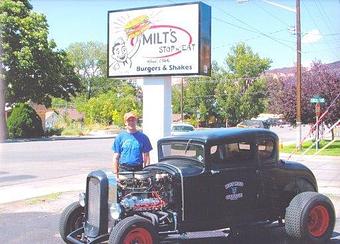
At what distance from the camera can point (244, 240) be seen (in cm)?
778

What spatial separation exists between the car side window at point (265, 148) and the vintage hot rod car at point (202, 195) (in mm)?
14

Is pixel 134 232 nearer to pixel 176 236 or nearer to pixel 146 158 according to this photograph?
pixel 176 236

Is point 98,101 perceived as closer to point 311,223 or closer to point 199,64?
point 199,64

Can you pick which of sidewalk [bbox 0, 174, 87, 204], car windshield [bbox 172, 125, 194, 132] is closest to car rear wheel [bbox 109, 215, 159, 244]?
sidewalk [bbox 0, 174, 87, 204]

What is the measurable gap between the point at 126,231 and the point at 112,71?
806 centimetres

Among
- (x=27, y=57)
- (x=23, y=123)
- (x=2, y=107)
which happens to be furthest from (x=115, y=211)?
(x=23, y=123)

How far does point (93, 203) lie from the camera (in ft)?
22.3

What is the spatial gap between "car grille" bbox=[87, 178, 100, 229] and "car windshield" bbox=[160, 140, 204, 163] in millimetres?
1288

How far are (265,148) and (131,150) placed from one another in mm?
1994

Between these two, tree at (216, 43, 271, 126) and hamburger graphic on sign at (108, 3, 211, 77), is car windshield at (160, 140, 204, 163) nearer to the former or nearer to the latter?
hamburger graphic on sign at (108, 3, 211, 77)

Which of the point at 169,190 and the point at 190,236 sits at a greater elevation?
the point at 169,190

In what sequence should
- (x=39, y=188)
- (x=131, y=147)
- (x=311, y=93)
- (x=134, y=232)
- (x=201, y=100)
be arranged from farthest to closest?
(x=201, y=100) < (x=311, y=93) < (x=39, y=188) < (x=131, y=147) < (x=134, y=232)

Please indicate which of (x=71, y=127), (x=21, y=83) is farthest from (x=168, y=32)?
(x=71, y=127)

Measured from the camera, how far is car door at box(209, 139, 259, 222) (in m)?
7.02
